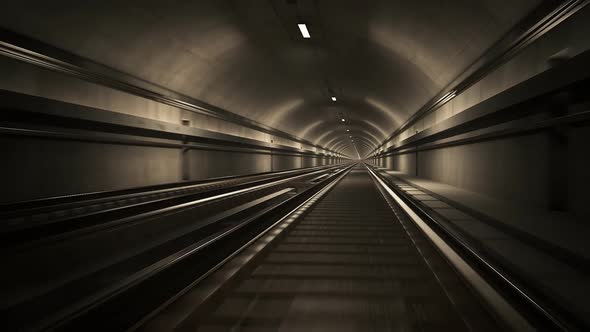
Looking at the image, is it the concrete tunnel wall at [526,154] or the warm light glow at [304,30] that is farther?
the warm light glow at [304,30]

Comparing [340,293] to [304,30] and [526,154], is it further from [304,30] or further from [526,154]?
[304,30]

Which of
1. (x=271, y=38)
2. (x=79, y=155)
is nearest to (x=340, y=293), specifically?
(x=79, y=155)

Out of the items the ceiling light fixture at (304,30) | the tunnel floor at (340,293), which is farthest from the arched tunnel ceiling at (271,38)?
the tunnel floor at (340,293)

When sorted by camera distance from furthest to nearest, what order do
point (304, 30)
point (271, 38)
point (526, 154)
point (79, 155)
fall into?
point (271, 38) < point (304, 30) < point (79, 155) < point (526, 154)

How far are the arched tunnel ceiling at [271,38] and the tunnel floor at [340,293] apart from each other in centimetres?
515

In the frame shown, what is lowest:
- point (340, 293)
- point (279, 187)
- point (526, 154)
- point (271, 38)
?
point (340, 293)

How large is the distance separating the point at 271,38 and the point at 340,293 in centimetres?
850

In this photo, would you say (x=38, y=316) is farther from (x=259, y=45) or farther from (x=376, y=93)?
(x=376, y=93)

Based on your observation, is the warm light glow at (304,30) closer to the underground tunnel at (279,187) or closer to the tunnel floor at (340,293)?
the underground tunnel at (279,187)

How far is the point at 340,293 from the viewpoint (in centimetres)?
279

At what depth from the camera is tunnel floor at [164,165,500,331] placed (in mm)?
2264

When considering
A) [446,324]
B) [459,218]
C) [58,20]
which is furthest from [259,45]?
[446,324]

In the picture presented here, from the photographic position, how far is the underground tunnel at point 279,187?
2545 millimetres

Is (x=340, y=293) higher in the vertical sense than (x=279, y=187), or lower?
lower
